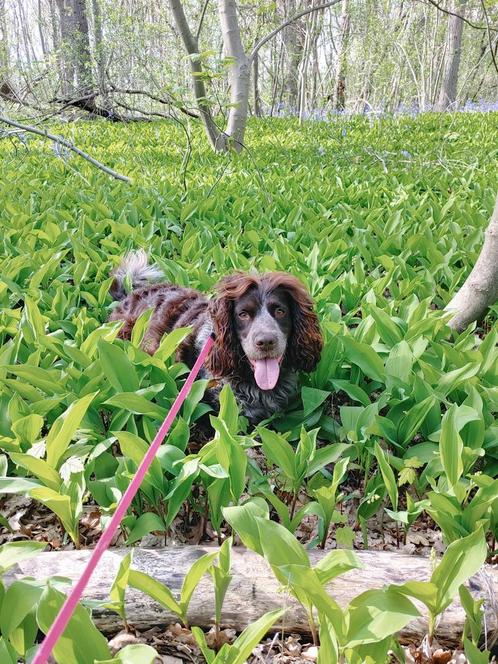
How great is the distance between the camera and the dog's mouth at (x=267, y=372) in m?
2.73

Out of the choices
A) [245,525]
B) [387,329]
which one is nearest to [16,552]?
[245,525]

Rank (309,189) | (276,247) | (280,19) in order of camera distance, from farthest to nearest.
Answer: (280,19) < (309,189) < (276,247)

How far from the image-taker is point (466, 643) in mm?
1542

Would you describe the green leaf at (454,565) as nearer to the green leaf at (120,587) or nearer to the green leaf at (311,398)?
the green leaf at (120,587)

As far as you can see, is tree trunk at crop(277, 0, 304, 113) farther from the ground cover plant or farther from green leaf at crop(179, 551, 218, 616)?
green leaf at crop(179, 551, 218, 616)

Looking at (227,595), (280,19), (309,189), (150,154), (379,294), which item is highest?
(280,19)

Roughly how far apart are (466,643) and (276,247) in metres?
3.37

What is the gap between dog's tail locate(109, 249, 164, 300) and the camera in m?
4.16

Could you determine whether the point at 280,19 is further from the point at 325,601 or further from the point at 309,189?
the point at 325,601

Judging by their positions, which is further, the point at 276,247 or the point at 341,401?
the point at 276,247

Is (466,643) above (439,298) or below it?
below

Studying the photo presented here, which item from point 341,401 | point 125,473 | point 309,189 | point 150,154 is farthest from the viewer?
point 150,154

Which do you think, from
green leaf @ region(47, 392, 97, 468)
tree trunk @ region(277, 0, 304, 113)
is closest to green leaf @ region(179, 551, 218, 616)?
green leaf @ region(47, 392, 97, 468)

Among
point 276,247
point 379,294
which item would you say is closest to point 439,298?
point 379,294
